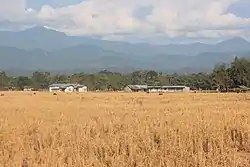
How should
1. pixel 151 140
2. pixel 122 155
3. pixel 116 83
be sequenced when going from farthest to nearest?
pixel 116 83
pixel 151 140
pixel 122 155

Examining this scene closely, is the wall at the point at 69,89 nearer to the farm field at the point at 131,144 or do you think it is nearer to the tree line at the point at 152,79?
the tree line at the point at 152,79

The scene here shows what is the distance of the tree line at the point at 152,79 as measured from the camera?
102000 millimetres

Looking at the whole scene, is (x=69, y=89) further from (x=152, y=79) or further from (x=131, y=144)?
(x=131, y=144)

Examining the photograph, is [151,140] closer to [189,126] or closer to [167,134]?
[167,134]

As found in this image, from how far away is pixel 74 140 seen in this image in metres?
10.1

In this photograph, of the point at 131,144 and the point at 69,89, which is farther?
the point at 69,89

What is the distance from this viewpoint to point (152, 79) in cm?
16662

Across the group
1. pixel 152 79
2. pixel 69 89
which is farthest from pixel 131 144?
pixel 152 79

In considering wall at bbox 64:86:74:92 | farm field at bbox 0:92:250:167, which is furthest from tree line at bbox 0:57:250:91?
farm field at bbox 0:92:250:167

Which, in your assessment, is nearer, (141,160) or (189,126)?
(141,160)

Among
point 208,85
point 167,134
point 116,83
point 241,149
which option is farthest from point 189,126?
point 116,83

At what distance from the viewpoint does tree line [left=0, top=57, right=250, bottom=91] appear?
102000mm

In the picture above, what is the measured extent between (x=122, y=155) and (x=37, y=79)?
148370 millimetres

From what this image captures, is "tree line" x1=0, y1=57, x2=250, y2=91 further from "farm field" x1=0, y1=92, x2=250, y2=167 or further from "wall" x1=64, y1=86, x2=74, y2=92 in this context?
"farm field" x1=0, y1=92, x2=250, y2=167
